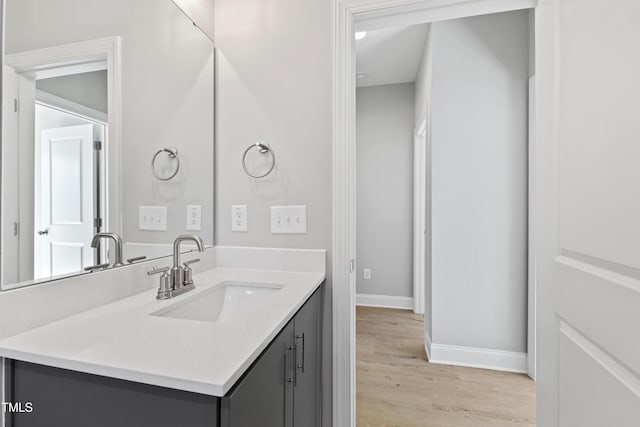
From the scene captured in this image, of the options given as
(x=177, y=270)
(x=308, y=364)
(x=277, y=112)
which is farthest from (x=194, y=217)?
(x=308, y=364)

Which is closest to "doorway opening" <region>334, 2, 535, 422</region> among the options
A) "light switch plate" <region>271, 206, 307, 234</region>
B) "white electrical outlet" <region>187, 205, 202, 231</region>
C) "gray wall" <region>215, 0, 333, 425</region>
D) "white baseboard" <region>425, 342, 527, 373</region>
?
"white baseboard" <region>425, 342, 527, 373</region>

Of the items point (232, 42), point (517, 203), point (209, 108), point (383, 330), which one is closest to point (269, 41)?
point (232, 42)

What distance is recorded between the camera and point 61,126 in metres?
0.87

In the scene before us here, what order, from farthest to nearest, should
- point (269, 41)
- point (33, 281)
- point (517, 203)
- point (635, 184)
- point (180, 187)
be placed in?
point (517, 203), point (269, 41), point (180, 187), point (33, 281), point (635, 184)

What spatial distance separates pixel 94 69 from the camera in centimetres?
96

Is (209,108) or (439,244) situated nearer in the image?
(209,108)

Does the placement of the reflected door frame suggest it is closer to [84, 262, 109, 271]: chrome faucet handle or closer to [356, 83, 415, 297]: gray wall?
[84, 262, 109, 271]: chrome faucet handle

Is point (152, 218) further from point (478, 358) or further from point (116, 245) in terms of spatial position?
point (478, 358)

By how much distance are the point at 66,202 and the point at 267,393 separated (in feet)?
2.54

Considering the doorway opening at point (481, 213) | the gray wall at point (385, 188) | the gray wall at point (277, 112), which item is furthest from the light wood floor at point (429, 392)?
the gray wall at point (385, 188)

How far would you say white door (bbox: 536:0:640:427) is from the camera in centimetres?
71

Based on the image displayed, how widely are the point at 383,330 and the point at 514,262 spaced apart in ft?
4.51

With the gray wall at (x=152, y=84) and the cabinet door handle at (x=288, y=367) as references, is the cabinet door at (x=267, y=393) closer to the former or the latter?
the cabinet door handle at (x=288, y=367)

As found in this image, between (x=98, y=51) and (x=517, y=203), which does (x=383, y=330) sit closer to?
(x=517, y=203)
